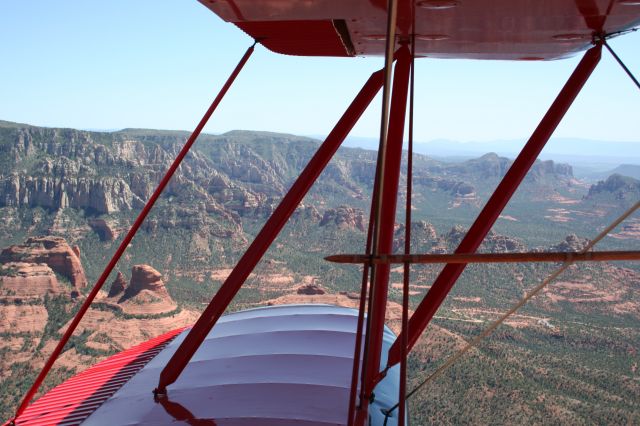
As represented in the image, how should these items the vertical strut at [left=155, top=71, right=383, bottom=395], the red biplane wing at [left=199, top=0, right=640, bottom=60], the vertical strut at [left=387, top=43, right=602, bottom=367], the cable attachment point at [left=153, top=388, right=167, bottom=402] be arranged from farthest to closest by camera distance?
1. the cable attachment point at [left=153, top=388, right=167, bottom=402]
2. the vertical strut at [left=155, top=71, right=383, bottom=395]
3. the vertical strut at [left=387, top=43, right=602, bottom=367]
4. the red biplane wing at [left=199, top=0, right=640, bottom=60]

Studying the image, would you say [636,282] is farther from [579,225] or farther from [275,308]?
[275,308]

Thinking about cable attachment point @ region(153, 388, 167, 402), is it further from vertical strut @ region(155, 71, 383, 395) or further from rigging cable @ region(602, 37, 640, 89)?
rigging cable @ region(602, 37, 640, 89)

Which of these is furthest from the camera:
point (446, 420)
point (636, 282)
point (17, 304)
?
point (636, 282)

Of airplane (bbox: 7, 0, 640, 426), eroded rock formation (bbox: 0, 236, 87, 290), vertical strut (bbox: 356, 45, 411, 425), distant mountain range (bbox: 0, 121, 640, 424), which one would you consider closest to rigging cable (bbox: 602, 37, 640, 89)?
airplane (bbox: 7, 0, 640, 426)

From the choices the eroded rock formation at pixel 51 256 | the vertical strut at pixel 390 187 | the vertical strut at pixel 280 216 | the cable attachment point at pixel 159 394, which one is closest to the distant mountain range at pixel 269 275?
the eroded rock formation at pixel 51 256

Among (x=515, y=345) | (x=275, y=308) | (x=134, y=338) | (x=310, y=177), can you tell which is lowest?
(x=134, y=338)

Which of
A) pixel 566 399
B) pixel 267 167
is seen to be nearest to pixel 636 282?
pixel 566 399

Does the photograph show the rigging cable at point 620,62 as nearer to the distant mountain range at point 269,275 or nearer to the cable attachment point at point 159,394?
the cable attachment point at point 159,394
